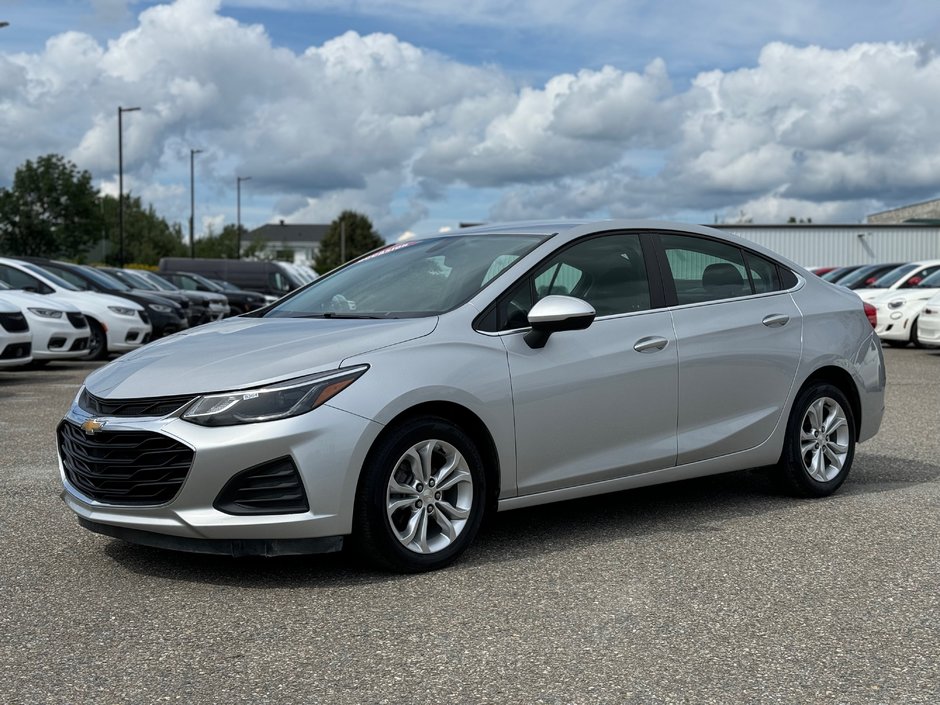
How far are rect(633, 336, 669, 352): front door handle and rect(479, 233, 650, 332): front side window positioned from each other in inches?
6.9

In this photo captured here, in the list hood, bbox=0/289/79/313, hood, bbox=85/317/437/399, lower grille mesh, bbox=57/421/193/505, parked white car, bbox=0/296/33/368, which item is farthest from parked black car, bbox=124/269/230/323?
lower grille mesh, bbox=57/421/193/505

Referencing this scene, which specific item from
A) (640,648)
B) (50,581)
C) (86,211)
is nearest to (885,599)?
(640,648)

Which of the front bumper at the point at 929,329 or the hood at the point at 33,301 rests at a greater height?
the hood at the point at 33,301

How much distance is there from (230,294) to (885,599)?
86.7ft

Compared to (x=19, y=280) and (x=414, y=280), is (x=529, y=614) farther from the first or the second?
(x=19, y=280)

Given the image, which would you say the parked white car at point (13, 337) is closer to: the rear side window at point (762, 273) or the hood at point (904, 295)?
the rear side window at point (762, 273)

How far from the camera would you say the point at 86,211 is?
3142 inches

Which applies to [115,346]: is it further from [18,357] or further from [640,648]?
[640,648]

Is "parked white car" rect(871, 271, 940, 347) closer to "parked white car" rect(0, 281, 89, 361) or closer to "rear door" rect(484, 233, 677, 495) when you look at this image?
"parked white car" rect(0, 281, 89, 361)

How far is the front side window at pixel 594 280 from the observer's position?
541 centimetres

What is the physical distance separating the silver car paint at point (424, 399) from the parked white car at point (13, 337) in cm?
914

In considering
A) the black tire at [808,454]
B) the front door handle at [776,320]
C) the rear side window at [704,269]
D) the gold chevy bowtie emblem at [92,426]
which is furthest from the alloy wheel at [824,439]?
the gold chevy bowtie emblem at [92,426]

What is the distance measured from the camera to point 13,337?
547 inches

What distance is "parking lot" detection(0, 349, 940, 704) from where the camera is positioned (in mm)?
3672
